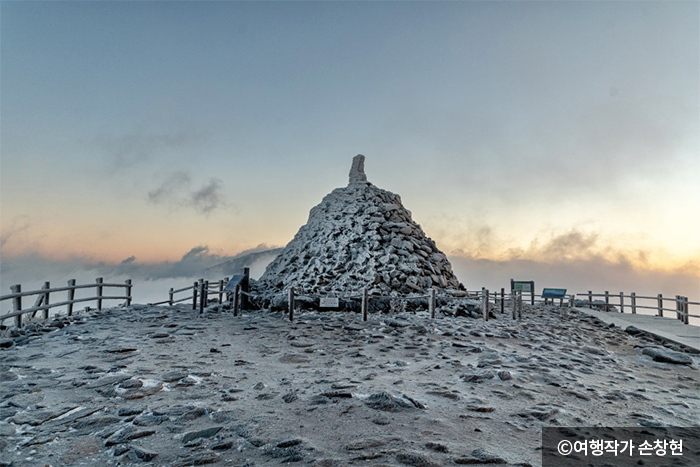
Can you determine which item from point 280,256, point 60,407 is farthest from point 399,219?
point 60,407

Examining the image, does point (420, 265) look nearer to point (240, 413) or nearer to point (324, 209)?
point (324, 209)

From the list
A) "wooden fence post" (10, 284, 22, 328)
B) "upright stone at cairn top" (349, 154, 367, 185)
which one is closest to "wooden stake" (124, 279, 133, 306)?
"wooden fence post" (10, 284, 22, 328)

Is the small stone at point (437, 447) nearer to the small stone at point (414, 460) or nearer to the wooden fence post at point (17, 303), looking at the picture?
the small stone at point (414, 460)

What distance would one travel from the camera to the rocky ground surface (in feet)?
16.6

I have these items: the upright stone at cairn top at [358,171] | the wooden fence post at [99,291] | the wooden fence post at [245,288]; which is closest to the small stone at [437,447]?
the wooden fence post at [245,288]

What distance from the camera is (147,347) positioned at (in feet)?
35.6

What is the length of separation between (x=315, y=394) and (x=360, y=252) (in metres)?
15.3

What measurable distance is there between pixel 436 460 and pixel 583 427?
2882 mm

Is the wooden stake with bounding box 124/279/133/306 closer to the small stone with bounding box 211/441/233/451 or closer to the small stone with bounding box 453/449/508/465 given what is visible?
the small stone with bounding box 211/441/233/451

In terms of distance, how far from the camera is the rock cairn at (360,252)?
20.5 metres

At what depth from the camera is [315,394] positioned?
696 cm

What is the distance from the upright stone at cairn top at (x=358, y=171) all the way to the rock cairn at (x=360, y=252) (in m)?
0.07

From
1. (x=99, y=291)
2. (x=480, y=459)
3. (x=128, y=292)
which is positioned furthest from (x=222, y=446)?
(x=128, y=292)

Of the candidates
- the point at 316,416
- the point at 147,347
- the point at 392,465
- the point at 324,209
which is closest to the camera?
the point at 392,465
